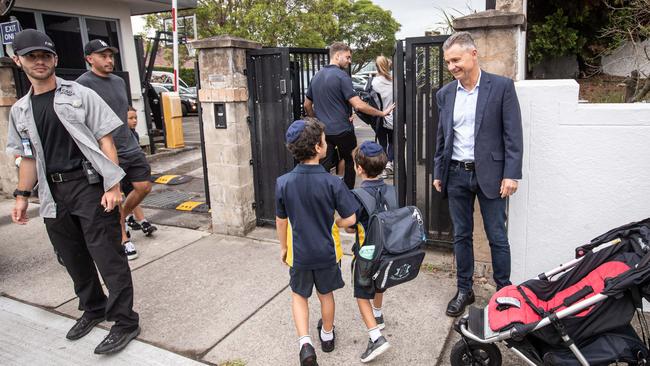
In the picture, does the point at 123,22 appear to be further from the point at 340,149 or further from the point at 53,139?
the point at 53,139

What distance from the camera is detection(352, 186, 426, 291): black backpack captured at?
8.69 feet

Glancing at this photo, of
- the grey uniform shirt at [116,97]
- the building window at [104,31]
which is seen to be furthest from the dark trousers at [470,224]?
the building window at [104,31]

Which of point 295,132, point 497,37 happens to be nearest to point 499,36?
point 497,37

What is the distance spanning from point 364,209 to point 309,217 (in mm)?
339

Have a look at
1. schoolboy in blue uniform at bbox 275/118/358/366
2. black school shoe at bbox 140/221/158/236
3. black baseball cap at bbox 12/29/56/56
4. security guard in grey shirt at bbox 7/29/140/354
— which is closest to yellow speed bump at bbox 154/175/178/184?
black school shoe at bbox 140/221/158/236

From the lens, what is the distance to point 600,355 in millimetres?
2307

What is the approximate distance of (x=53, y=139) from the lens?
10.2 feet

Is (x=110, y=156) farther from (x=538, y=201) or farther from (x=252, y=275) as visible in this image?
(x=538, y=201)

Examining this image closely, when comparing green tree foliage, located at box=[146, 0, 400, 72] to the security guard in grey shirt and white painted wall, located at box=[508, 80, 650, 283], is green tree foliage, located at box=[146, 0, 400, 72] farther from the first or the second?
white painted wall, located at box=[508, 80, 650, 283]

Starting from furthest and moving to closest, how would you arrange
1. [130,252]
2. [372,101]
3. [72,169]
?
[372,101]
[130,252]
[72,169]

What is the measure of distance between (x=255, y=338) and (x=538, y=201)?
2276 millimetres

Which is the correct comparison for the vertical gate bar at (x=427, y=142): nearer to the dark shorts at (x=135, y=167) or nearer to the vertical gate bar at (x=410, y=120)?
the vertical gate bar at (x=410, y=120)

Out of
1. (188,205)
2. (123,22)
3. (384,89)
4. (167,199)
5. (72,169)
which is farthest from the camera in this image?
(123,22)

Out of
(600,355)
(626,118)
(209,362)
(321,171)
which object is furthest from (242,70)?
(600,355)
